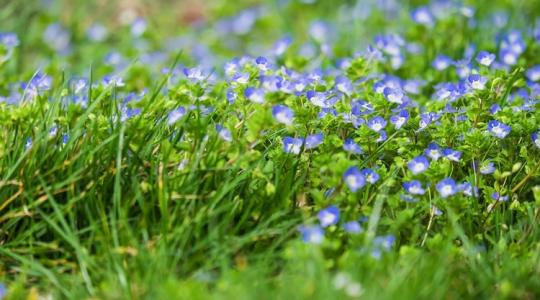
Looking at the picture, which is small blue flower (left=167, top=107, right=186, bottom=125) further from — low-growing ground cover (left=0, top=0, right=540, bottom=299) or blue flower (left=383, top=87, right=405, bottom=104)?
blue flower (left=383, top=87, right=405, bottom=104)

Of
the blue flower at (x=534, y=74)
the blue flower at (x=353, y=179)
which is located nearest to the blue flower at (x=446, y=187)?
the blue flower at (x=353, y=179)

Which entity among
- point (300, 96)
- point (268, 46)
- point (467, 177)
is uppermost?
point (268, 46)

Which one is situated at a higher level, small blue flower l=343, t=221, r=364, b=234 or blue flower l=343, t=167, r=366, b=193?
blue flower l=343, t=167, r=366, b=193

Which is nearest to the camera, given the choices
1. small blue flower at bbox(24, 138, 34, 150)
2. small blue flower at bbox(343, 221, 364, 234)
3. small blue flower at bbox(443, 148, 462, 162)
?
small blue flower at bbox(343, 221, 364, 234)

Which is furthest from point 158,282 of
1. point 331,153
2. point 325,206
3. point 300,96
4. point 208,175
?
point 300,96

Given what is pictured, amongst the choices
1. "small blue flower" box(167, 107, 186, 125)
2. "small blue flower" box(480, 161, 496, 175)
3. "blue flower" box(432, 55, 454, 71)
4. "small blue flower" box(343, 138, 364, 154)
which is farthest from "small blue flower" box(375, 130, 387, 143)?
"blue flower" box(432, 55, 454, 71)

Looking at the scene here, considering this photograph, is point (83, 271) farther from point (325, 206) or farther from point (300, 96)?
point (300, 96)

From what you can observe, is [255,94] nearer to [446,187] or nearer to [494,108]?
[446,187]
